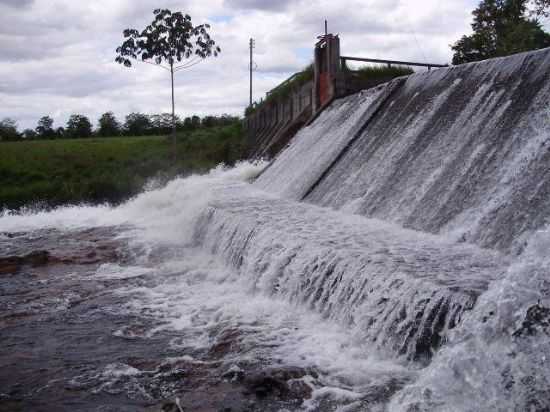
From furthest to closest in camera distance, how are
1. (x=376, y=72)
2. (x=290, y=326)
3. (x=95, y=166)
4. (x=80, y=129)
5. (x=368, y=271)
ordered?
(x=80, y=129)
(x=95, y=166)
(x=376, y=72)
(x=290, y=326)
(x=368, y=271)

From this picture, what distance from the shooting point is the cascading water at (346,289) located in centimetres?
472

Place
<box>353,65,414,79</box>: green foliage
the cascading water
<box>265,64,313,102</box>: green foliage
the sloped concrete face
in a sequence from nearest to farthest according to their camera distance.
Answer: the cascading water, the sloped concrete face, <box>353,65,414,79</box>: green foliage, <box>265,64,313,102</box>: green foliage

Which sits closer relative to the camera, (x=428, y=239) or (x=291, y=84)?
(x=428, y=239)

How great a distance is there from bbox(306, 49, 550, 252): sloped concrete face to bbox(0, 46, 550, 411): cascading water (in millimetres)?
33

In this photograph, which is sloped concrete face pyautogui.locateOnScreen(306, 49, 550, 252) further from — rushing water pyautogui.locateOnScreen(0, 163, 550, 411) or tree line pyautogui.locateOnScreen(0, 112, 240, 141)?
tree line pyautogui.locateOnScreen(0, 112, 240, 141)

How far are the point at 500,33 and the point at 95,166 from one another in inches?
972

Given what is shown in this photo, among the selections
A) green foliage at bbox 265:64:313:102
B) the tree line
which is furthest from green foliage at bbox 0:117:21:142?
green foliage at bbox 265:64:313:102

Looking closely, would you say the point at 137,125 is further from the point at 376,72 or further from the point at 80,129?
the point at 376,72

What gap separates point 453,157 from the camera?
A: 923 centimetres

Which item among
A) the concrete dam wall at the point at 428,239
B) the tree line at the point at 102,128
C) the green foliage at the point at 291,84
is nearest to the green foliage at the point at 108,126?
the tree line at the point at 102,128

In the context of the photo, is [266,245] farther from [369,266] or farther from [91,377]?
[91,377]

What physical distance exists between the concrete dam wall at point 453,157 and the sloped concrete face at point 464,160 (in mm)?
18

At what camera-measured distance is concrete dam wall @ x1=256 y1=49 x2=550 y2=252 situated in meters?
7.32

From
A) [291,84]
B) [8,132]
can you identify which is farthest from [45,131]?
[291,84]
